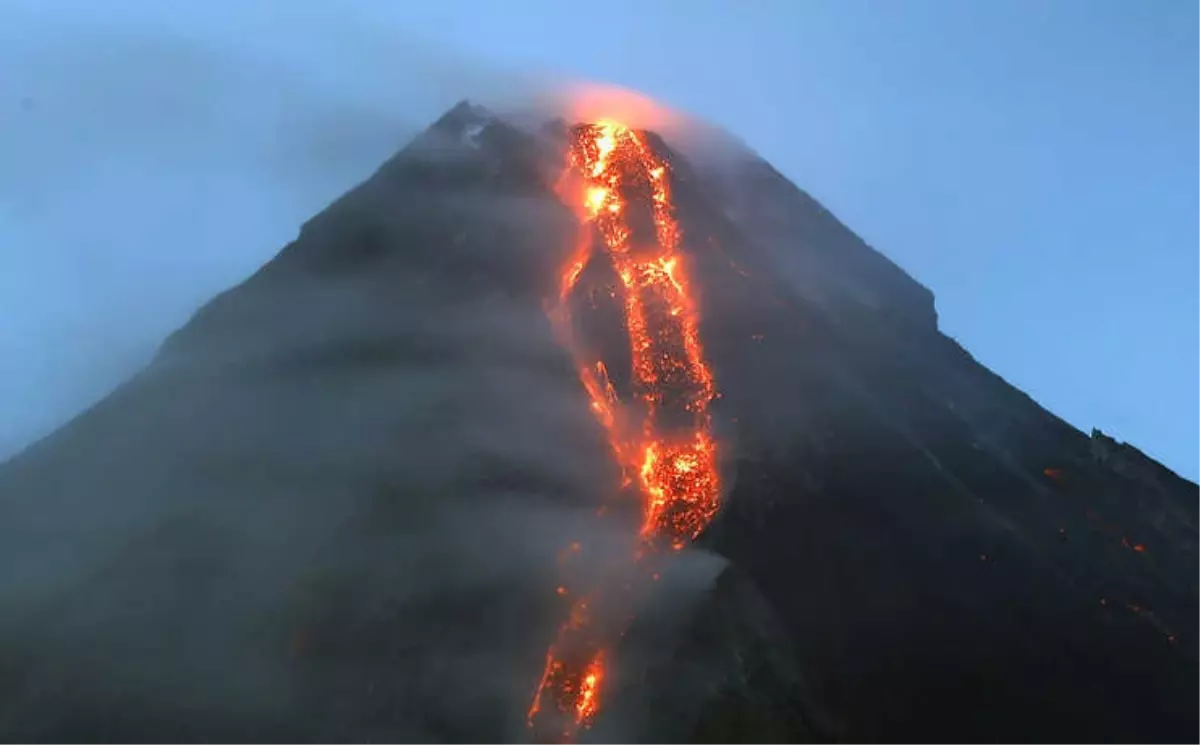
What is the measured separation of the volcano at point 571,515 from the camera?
17062 mm

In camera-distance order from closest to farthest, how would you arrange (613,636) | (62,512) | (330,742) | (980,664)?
(330,742) < (613,636) < (980,664) < (62,512)

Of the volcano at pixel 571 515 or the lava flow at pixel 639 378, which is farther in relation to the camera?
the lava flow at pixel 639 378

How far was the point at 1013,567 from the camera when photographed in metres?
23.2

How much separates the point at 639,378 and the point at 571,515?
463cm

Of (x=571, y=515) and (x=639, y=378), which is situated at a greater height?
(x=639, y=378)

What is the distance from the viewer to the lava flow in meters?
A: 17.8

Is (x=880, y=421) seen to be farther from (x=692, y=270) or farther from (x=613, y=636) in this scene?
(x=613, y=636)

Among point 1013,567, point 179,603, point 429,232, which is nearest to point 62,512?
point 179,603

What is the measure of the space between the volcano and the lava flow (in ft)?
0.29

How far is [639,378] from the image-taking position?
995 inches

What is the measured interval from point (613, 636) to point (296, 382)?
1158 centimetres

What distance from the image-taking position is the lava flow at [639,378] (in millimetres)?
17828

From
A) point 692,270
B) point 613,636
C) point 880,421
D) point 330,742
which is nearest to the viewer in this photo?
point 330,742

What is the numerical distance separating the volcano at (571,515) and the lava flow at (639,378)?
0.29 feet
